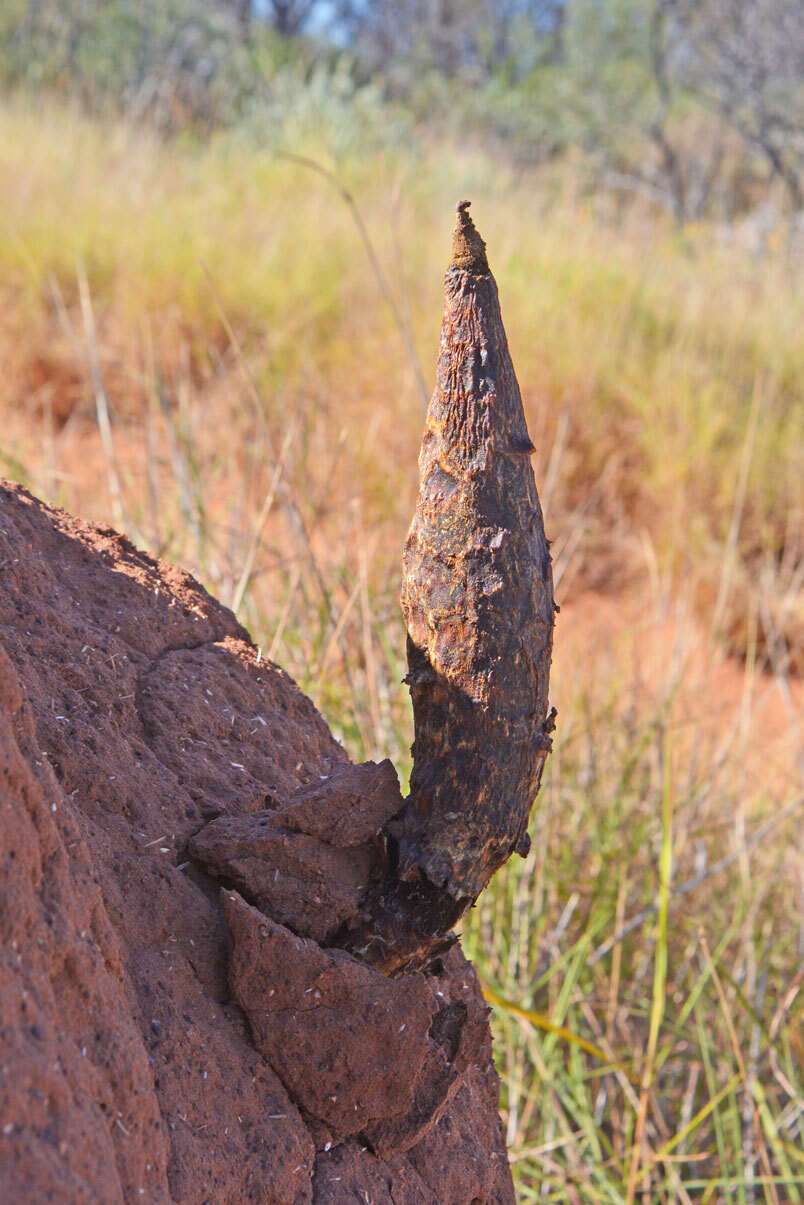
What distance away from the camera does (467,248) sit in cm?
77

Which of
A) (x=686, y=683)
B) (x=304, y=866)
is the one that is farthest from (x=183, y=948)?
(x=686, y=683)

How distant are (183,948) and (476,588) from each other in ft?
1.06

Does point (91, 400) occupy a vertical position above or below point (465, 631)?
below

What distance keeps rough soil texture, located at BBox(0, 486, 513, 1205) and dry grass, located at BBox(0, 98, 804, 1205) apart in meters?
0.60

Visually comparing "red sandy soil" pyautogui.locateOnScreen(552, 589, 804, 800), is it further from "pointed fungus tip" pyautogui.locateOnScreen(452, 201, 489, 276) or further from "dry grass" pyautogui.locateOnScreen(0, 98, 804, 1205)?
"pointed fungus tip" pyautogui.locateOnScreen(452, 201, 489, 276)

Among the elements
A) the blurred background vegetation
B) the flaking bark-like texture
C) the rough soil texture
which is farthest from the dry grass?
the blurred background vegetation

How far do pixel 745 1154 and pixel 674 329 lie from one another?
5134mm

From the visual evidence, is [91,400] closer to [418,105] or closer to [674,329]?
[674,329]

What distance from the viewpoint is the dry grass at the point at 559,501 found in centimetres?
198

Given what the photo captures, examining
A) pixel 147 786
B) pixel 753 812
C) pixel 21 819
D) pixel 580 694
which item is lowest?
pixel 753 812

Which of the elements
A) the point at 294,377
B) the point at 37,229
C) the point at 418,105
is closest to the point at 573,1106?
the point at 294,377

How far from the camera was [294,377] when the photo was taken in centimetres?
522

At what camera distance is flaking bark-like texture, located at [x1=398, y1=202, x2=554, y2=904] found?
0.76m

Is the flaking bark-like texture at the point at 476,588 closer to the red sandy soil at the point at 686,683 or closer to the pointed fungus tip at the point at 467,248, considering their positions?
the pointed fungus tip at the point at 467,248
